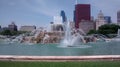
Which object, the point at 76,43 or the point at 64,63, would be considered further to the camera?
the point at 76,43

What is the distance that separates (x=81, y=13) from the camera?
13600 centimetres

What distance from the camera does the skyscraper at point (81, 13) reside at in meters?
132

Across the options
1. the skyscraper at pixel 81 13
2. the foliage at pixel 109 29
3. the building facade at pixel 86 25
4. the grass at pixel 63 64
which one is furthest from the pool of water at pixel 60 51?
the building facade at pixel 86 25

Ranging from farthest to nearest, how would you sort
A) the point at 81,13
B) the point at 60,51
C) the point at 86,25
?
the point at 86,25 < the point at 81,13 < the point at 60,51

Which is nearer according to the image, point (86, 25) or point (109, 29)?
point (109, 29)

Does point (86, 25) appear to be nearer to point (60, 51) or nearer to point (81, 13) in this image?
point (81, 13)

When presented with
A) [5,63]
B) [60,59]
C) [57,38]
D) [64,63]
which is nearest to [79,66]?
[64,63]

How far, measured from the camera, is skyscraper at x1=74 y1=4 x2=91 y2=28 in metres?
132

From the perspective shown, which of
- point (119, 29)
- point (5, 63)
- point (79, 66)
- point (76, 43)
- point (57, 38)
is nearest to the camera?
point (79, 66)

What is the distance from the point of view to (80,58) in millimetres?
13164

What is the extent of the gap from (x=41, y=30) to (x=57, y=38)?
3880mm

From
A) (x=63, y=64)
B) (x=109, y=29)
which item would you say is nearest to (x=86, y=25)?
(x=109, y=29)

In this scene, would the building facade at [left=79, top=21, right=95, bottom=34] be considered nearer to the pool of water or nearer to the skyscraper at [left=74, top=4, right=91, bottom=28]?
the skyscraper at [left=74, top=4, right=91, bottom=28]

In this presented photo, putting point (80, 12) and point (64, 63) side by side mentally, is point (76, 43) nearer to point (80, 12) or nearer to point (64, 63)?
point (64, 63)
